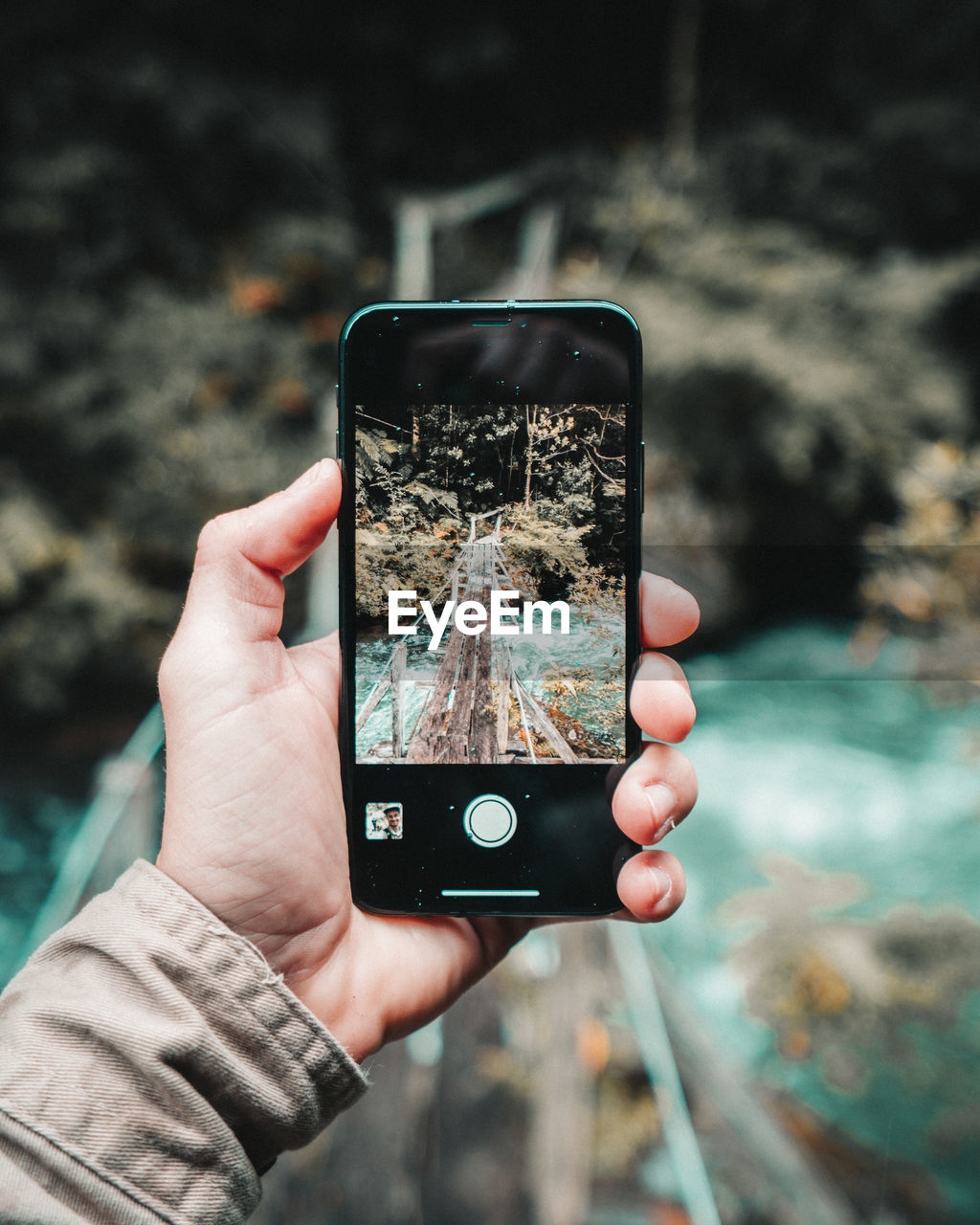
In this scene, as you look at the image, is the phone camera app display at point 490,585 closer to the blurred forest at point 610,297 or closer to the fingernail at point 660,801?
the fingernail at point 660,801

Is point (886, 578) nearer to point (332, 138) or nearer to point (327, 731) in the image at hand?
point (327, 731)

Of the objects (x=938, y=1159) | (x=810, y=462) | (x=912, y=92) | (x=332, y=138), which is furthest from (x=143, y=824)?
(x=912, y=92)

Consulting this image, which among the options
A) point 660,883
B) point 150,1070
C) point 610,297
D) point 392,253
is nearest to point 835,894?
point 660,883

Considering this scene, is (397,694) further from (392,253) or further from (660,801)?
(392,253)

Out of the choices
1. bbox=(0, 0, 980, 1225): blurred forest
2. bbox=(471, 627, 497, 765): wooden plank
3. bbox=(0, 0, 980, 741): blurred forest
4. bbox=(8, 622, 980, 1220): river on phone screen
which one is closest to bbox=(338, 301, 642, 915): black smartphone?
bbox=(471, 627, 497, 765): wooden plank

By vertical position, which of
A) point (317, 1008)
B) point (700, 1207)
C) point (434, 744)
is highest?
point (434, 744)

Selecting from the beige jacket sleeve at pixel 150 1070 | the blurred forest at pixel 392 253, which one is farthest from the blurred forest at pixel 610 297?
the beige jacket sleeve at pixel 150 1070
